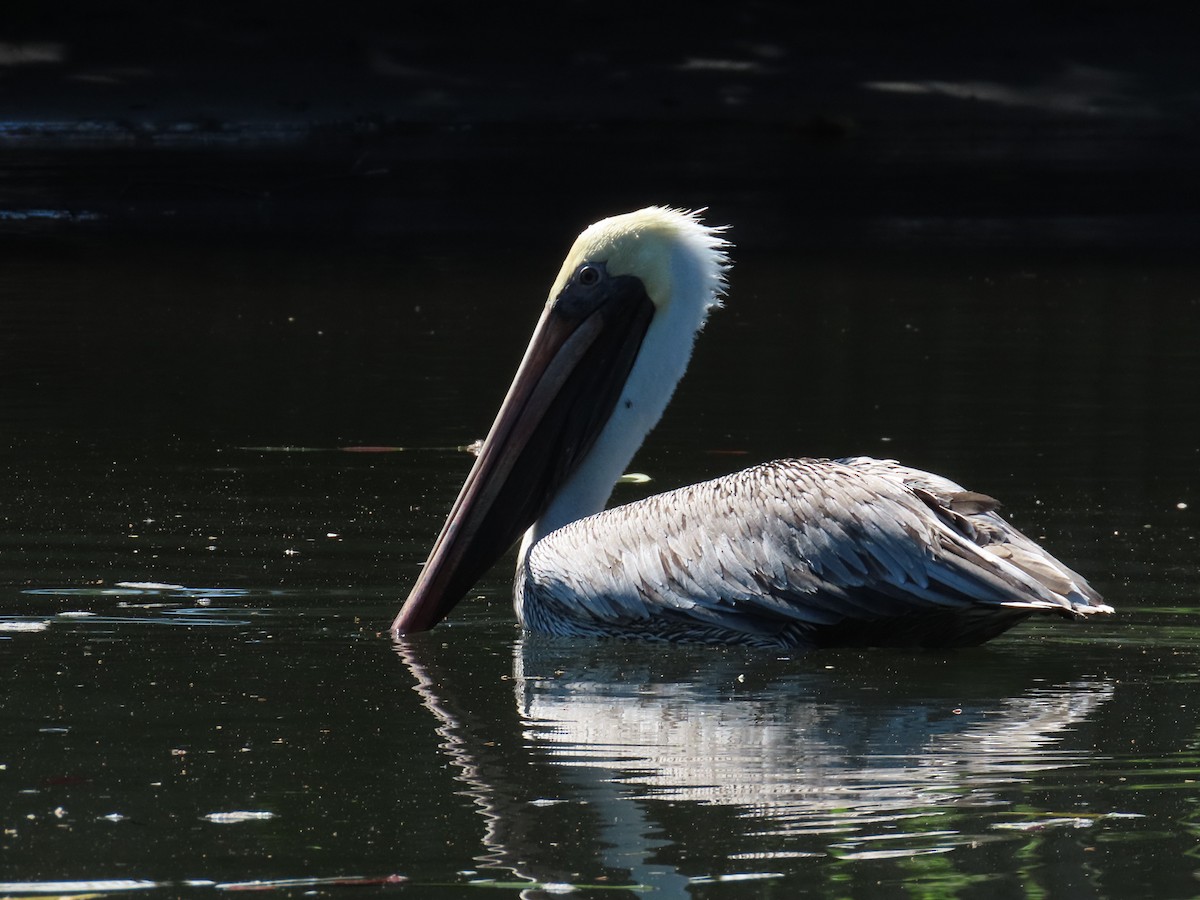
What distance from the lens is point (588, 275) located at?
6.34 metres

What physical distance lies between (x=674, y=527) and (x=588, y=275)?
1.00 meters

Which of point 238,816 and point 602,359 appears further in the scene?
point 602,359

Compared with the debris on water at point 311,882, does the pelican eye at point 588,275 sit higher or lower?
higher

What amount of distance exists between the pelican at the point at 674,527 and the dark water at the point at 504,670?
121 mm

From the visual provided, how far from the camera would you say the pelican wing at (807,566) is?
5.25 meters

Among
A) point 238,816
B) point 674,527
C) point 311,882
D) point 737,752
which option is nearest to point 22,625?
point 674,527

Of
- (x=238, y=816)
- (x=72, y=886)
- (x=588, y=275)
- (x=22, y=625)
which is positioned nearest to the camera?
(x=72, y=886)

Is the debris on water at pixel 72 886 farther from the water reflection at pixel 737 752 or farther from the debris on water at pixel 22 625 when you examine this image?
the debris on water at pixel 22 625

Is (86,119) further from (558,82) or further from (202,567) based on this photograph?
(202,567)

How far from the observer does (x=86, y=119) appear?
843 inches

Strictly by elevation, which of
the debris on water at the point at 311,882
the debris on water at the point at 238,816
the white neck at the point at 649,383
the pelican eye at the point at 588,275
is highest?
the pelican eye at the point at 588,275

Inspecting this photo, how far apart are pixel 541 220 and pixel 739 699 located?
485 inches

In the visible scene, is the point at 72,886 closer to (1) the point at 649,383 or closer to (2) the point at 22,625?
(2) the point at 22,625

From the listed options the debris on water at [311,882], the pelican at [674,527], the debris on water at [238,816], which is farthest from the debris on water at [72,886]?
the pelican at [674,527]
